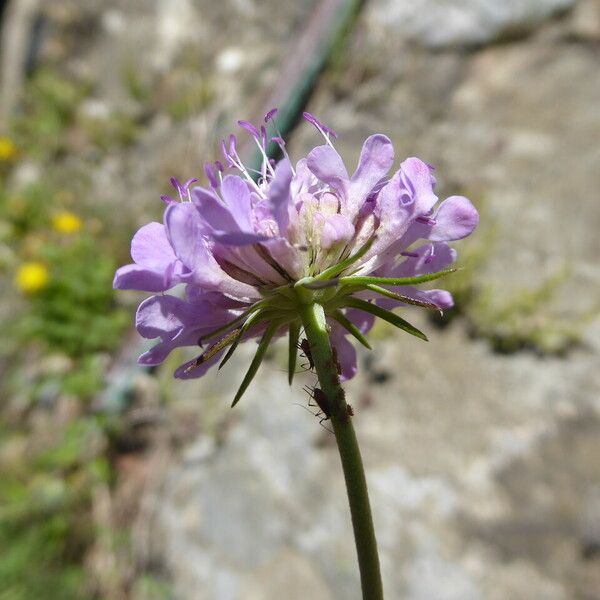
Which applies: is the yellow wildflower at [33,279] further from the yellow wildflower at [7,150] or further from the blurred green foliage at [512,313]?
the blurred green foliage at [512,313]

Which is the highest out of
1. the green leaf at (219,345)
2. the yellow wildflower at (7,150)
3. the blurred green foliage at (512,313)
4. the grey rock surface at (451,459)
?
the yellow wildflower at (7,150)

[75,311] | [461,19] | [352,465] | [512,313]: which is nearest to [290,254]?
[352,465]

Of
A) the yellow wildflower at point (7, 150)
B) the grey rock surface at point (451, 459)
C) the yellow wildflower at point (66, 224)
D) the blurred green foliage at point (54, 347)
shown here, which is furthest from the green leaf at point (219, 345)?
the yellow wildflower at point (7, 150)

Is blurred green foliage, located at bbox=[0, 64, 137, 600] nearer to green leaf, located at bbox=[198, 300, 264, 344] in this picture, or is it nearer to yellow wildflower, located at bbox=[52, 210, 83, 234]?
yellow wildflower, located at bbox=[52, 210, 83, 234]

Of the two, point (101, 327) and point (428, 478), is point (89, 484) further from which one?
point (428, 478)

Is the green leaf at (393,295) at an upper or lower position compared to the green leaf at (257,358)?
upper

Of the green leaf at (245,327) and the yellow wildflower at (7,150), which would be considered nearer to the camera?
the green leaf at (245,327)

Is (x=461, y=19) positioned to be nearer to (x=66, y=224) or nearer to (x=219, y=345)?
(x=66, y=224)

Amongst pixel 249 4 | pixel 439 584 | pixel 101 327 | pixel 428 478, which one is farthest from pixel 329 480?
pixel 249 4
